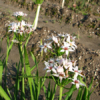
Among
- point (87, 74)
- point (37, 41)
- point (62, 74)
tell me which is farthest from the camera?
point (37, 41)

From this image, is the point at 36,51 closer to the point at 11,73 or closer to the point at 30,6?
the point at 11,73

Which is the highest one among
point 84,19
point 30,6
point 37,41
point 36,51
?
point 30,6

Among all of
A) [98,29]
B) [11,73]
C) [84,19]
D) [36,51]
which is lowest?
[11,73]

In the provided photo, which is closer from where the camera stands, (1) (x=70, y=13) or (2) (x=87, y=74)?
(2) (x=87, y=74)

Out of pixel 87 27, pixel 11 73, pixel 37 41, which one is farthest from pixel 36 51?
pixel 87 27

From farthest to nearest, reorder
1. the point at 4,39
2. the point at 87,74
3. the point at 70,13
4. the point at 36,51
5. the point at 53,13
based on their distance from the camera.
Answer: the point at 53,13
the point at 70,13
the point at 4,39
the point at 36,51
the point at 87,74

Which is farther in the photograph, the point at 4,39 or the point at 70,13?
the point at 70,13

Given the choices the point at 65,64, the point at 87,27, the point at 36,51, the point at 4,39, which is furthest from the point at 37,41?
the point at 65,64

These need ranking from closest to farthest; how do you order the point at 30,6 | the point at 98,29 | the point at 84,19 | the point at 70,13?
1. the point at 98,29
2. the point at 84,19
3. the point at 70,13
4. the point at 30,6

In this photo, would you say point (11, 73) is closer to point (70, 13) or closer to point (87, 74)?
point (87, 74)

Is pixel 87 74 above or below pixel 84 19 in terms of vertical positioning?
below
